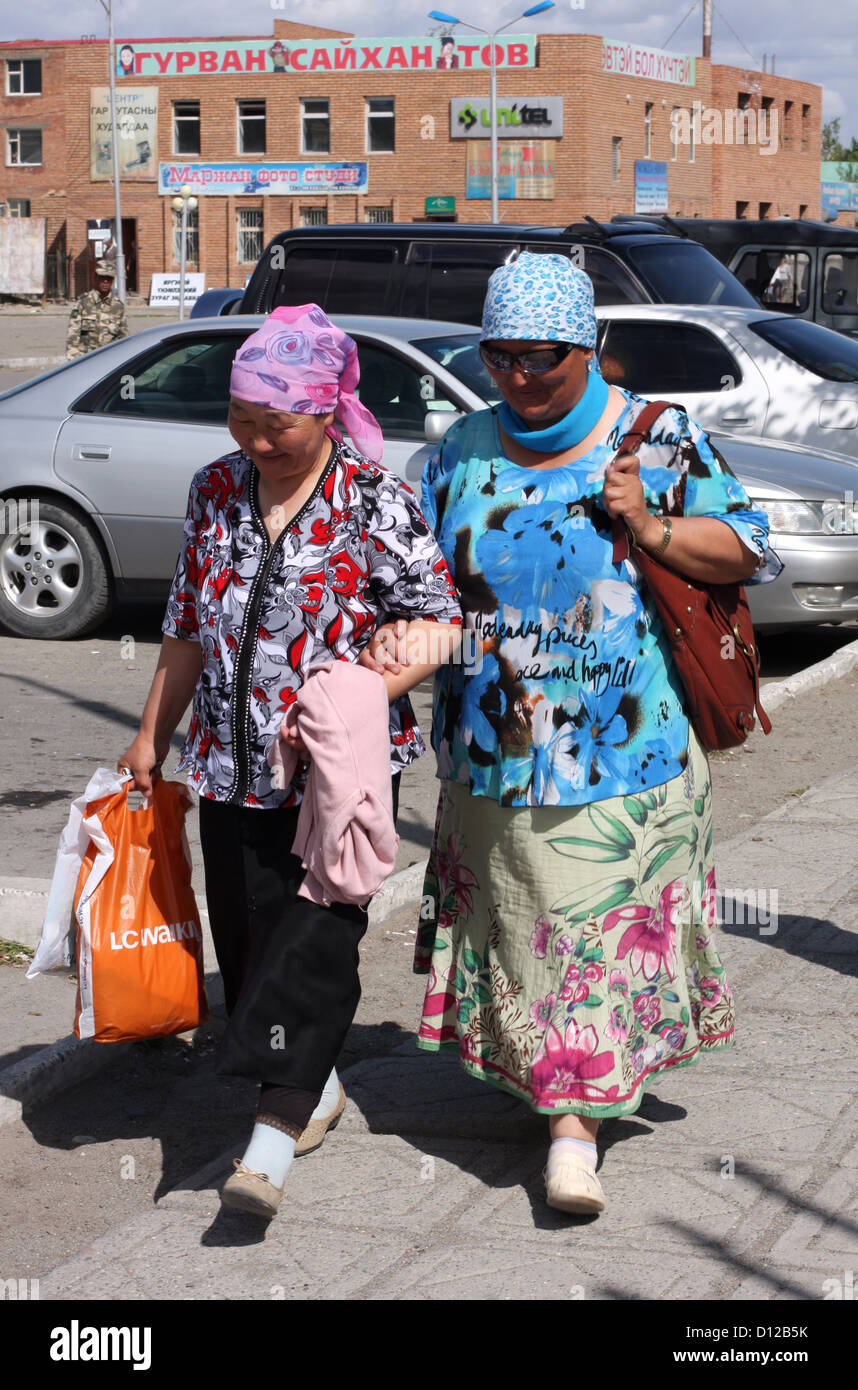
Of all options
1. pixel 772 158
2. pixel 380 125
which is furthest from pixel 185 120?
pixel 772 158

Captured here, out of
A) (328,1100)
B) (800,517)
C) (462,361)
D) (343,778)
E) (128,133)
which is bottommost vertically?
(328,1100)

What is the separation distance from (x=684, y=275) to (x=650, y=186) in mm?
47339

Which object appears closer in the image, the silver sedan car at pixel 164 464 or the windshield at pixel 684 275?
the silver sedan car at pixel 164 464

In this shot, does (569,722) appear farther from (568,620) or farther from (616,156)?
(616,156)

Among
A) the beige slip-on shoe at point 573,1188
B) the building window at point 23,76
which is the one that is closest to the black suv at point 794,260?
the beige slip-on shoe at point 573,1188

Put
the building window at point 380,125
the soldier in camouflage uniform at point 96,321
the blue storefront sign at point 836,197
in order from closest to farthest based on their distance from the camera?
the soldier in camouflage uniform at point 96,321, the building window at point 380,125, the blue storefront sign at point 836,197

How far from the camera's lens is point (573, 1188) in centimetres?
325

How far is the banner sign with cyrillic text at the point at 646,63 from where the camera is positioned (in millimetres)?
54122

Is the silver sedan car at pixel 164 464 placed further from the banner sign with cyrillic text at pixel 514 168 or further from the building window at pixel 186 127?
the building window at pixel 186 127

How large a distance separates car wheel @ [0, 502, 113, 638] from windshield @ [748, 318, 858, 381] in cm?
451

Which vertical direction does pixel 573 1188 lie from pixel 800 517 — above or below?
below

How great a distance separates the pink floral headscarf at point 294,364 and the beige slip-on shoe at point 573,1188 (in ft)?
4.94

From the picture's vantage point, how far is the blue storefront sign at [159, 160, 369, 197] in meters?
56.7

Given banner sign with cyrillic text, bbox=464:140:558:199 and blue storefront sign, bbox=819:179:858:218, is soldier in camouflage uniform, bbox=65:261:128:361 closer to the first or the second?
banner sign with cyrillic text, bbox=464:140:558:199
